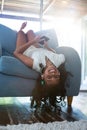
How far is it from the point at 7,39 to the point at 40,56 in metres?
0.76

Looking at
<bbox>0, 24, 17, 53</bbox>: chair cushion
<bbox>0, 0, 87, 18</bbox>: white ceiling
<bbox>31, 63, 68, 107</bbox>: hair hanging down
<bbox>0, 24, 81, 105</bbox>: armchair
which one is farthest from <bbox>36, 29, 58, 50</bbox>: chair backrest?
<bbox>0, 0, 87, 18</bbox>: white ceiling

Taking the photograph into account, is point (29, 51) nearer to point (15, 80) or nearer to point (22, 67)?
point (22, 67)

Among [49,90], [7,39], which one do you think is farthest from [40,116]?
[7,39]

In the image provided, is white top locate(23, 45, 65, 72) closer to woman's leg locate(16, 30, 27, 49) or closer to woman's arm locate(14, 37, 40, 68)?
woman's arm locate(14, 37, 40, 68)

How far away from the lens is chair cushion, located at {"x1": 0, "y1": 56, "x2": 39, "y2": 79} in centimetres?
157

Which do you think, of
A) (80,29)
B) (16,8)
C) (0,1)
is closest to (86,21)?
(80,29)

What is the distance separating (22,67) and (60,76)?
312mm

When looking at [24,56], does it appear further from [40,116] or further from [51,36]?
[51,36]

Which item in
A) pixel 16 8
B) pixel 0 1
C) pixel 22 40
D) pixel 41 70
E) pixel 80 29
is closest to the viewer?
pixel 41 70

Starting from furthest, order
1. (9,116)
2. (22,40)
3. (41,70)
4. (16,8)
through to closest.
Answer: (16,8) → (22,40) → (41,70) → (9,116)

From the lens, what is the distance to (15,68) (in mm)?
1587

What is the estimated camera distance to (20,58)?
1.64 metres

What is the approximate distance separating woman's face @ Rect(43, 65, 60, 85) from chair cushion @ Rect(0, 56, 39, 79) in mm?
95

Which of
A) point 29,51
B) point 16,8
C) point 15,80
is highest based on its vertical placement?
point 16,8
